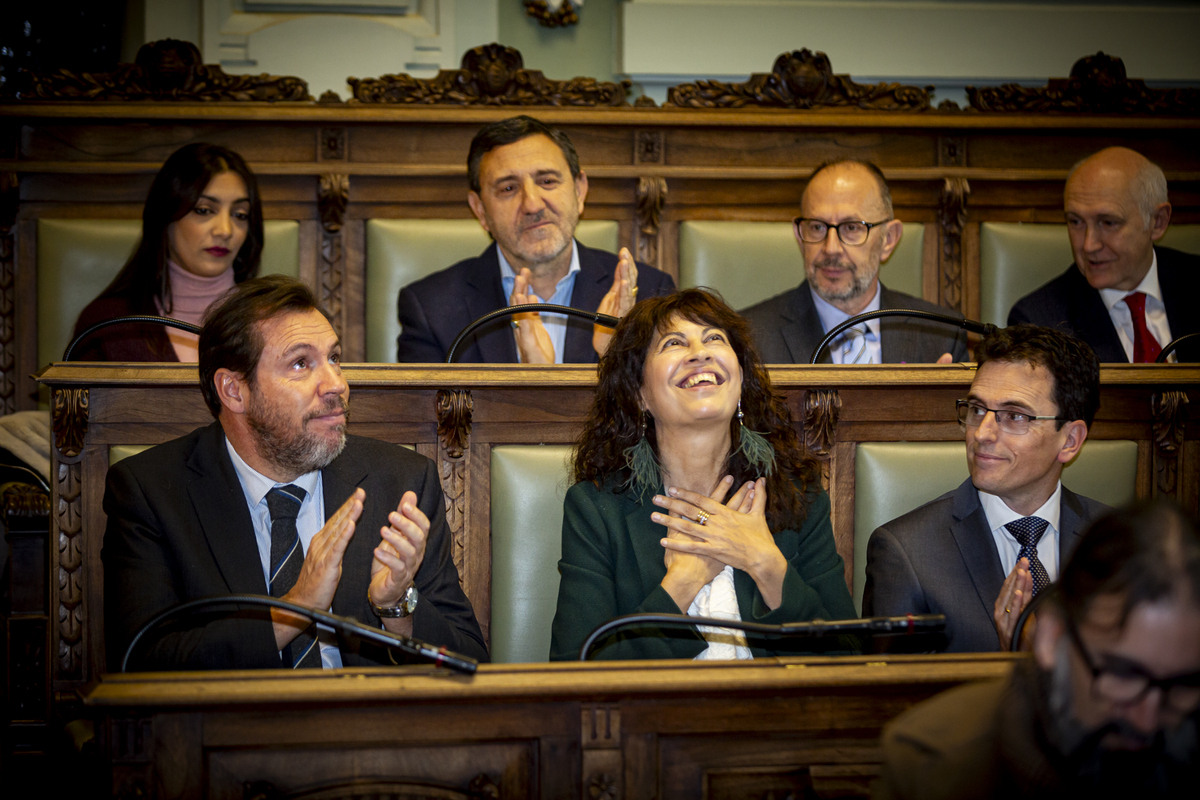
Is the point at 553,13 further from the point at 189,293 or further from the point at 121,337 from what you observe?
the point at 121,337

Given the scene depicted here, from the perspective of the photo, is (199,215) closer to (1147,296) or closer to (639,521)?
(639,521)

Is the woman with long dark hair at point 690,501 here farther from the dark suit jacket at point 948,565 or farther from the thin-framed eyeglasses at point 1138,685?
the thin-framed eyeglasses at point 1138,685

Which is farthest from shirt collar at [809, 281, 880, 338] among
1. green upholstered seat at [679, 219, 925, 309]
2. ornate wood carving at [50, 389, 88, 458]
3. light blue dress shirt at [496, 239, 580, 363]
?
ornate wood carving at [50, 389, 88, 458]

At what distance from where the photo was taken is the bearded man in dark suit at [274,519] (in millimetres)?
1821

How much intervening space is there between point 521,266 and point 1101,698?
2.39 metres

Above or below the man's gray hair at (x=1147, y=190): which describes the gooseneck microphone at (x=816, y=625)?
below

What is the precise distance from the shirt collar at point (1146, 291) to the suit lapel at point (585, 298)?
1.53 metres

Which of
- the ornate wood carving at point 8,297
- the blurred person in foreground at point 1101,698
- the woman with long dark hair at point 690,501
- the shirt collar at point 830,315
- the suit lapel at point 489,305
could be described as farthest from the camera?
the ornate wood carving at point 8,297

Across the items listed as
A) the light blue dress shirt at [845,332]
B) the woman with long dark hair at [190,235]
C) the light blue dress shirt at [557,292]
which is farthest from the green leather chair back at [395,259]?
the light blue dress shirt at [845,332]

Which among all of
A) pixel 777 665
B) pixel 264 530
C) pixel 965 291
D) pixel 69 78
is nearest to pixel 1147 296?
pixel 965 291

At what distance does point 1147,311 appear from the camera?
3.22m

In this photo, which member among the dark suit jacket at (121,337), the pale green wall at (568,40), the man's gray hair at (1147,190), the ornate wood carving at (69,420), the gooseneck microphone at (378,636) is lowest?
the gooseneck microphone at (378,636)

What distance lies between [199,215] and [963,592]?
229 cm

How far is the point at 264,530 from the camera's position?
6.75 feet
